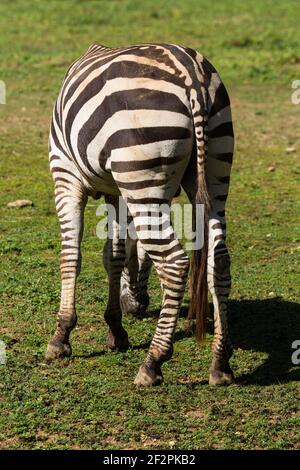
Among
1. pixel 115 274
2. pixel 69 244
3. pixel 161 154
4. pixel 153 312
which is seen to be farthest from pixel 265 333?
pixel 161 154

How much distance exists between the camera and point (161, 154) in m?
6.56

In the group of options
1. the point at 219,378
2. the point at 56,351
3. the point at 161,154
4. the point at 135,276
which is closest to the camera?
the point at 161,154

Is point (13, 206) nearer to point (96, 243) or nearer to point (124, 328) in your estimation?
point (96, 243)

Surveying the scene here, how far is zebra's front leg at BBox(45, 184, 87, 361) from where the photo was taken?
7.47 metres

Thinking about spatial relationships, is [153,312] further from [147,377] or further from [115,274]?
[147,377]

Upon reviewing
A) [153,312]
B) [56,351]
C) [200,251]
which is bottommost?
[56,351]

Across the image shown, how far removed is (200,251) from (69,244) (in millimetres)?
1139

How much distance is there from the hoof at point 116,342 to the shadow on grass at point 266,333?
0.38ft

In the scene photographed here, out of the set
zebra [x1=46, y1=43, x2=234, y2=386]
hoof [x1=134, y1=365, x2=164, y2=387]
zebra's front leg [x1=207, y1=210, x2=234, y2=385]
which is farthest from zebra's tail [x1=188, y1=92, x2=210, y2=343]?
hoof [x1=134, y1=365, x2=164, y2=387]

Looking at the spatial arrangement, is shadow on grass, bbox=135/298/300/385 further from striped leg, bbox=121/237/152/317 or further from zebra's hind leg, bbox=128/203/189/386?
zebra's hind leg, bbox=128/203/189/386

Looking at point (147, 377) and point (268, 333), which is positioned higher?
point (268, 333)

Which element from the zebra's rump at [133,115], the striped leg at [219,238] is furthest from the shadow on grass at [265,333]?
the zebra's rump at [133,115]

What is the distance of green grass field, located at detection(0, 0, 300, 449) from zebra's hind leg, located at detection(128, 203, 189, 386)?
0.17 metres

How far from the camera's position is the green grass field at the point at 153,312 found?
623cm
